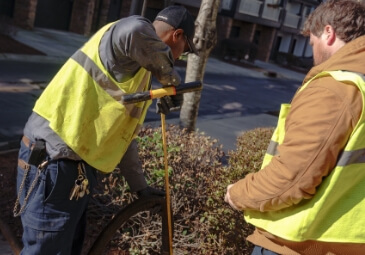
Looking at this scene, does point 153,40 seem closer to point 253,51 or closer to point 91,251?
point 91,251

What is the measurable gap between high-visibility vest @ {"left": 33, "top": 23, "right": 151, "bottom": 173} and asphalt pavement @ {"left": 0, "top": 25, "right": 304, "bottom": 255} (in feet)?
5.37

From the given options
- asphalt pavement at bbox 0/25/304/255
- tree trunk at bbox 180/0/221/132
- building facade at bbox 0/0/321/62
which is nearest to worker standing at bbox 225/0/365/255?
asphalt pavement at bbox 0/25/304/255

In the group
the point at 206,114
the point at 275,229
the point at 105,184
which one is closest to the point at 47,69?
the point at 206,114

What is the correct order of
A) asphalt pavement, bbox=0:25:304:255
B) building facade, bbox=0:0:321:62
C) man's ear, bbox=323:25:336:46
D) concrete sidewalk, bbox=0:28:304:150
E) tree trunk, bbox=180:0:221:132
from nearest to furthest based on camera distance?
man's ear, bbox=323:25:336:46
tree trunk, bbox=180:0:221:132
asphalt pavement, bbox=0:25:304:255
concrete sidewalk, bbox=0:28:304:150
building facade, bbox=0:0:321:62

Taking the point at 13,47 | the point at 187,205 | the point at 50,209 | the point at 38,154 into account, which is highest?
the point at 38,154

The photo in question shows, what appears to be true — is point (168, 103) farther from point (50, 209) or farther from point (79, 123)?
point (50, 209)

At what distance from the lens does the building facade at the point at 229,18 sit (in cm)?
2156

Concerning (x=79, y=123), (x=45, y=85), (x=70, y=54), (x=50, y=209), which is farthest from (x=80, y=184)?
(x=70, y=54)

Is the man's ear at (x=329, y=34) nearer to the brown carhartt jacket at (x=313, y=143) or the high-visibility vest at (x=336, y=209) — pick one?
the brown carhartt jacket at (x=313, y=143)

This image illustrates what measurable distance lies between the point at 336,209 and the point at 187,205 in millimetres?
1805

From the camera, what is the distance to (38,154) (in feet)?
7.42

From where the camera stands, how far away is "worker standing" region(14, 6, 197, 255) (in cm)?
223

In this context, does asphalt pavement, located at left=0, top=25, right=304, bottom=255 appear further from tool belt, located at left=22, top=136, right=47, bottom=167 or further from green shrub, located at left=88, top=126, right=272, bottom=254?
tool belt, located at left=22, top=136, right=47, bottom=167

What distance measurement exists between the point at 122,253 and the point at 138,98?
1.69 meters
